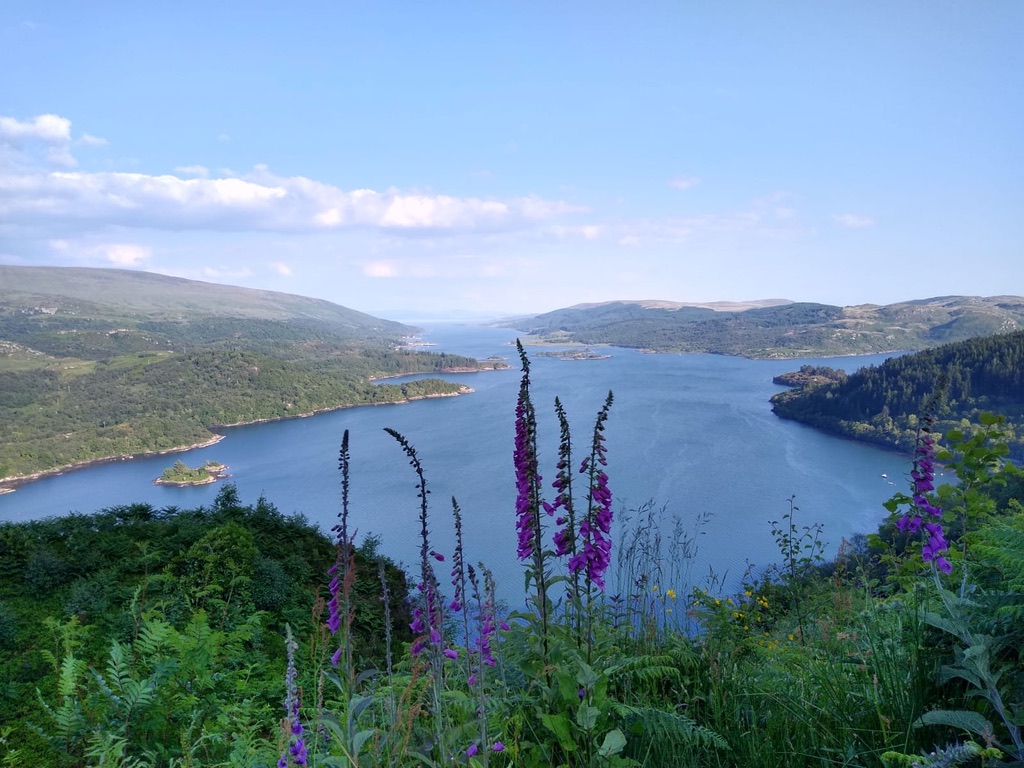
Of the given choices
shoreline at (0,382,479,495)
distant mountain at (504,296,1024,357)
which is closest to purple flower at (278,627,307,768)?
shoreline at (0,382,479,495)

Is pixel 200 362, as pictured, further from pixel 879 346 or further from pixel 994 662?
pixel 879 346

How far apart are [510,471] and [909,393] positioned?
3641 cm

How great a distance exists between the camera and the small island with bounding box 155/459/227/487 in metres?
44.0

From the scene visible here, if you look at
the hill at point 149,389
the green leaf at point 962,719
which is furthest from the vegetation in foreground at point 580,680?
the hill at point 149,389

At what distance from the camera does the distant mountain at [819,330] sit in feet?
337

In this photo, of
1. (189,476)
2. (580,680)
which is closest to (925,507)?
(580,680)

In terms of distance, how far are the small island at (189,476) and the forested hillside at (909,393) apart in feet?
171

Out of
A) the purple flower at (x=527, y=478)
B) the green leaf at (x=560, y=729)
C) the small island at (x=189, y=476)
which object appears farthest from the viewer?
the small island at (x=189, y=476)

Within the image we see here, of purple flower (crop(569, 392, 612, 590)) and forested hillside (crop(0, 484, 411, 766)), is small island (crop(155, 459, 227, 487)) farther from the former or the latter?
purple flower (crop(569, 392, 612, 590))

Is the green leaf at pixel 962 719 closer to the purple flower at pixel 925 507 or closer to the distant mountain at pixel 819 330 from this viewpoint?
the purple flower at pixel 925 507

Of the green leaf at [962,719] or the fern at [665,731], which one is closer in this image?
the green leaf at [962,719]

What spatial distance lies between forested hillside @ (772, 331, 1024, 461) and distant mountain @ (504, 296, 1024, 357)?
49.8 meters

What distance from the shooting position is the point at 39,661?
3.47 metres

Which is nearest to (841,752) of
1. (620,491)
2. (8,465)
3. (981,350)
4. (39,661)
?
(39,661)
